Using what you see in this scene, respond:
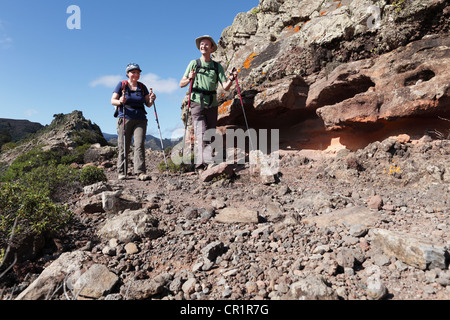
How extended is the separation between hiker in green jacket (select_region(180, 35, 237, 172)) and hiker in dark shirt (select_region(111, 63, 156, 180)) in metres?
1.61

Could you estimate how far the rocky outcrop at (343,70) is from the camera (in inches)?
288

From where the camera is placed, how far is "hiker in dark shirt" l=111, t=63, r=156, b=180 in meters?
8.80

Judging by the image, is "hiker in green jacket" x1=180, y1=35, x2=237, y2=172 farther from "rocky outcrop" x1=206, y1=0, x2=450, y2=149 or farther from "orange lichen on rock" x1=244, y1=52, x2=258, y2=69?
"orange lichen on rock" x1=244, y1=52, x2=258, y2=69

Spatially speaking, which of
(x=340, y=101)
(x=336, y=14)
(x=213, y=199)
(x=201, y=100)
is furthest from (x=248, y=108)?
(x=213, y=199)

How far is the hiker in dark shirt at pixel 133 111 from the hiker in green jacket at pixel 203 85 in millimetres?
A: 1607

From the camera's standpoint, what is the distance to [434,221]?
4281mm

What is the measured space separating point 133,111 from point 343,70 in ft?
25.6

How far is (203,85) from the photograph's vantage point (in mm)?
9344

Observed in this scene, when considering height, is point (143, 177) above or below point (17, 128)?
below
